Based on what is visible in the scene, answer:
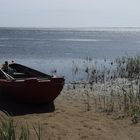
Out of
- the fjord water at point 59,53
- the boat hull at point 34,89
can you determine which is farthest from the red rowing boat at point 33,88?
the fjord water at point 59,53

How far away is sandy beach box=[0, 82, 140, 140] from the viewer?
33.3 feet

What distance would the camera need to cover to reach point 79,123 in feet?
37.1

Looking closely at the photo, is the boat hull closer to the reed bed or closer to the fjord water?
the reed bed

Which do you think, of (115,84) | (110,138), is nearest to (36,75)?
(115,84)

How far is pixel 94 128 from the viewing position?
35.4 feet

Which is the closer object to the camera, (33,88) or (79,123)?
Answer: (79,123)

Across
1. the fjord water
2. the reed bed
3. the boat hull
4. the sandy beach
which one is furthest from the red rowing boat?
the fjord water

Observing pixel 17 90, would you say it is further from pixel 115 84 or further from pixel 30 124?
pixel 115 84

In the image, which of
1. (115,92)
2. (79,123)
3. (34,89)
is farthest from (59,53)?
(79,123)

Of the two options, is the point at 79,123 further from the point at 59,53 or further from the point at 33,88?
the point at 59,53

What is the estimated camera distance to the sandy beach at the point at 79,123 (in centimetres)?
1016

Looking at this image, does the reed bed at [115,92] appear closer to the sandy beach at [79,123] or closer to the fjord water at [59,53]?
the sandy beach at [79,123]

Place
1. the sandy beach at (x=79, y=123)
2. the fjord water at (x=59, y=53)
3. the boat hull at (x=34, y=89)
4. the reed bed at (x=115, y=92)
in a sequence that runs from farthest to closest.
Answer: the fjord water at (x=59, y=53), the boat hull at (x=34, y=89), the reed bed at (x=115, y=92), the sandy beach at (x=79, y=123)

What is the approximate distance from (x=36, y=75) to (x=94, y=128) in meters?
5.06
